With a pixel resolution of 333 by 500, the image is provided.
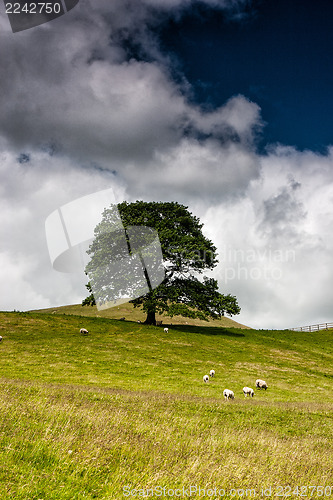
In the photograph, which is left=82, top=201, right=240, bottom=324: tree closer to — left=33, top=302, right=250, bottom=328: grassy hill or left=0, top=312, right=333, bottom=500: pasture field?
left=0, top=312, right=333, bottom=500: pasture field

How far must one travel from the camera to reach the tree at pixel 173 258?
4662 centimetres

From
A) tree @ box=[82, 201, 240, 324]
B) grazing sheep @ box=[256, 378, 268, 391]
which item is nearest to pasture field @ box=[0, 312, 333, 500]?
grazing sheep @ box=[256, 378, 268, 391]

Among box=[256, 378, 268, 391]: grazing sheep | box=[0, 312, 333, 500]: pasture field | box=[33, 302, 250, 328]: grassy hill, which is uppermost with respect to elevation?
box=[33, 302, 250, 328]: grassy hill

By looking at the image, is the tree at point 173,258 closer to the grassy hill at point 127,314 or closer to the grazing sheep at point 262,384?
the grazing sheep at point 262,384

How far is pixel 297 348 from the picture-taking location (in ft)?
157

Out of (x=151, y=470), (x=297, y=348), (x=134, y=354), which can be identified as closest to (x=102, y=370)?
(x=134, y=354)

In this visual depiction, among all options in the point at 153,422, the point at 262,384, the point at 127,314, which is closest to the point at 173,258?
the point at 262,384

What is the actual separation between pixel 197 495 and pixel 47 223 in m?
26.5

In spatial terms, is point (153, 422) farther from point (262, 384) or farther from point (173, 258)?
point (173, 258)

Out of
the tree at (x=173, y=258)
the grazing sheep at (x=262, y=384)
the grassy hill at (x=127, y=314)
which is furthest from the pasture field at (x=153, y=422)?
the grassy hill at (x=127, y=314)

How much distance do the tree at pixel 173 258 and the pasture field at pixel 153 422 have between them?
27.2ft

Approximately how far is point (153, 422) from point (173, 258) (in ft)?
120

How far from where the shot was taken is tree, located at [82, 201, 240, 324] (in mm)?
46625

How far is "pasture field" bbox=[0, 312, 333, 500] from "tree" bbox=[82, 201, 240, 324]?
830 cm
